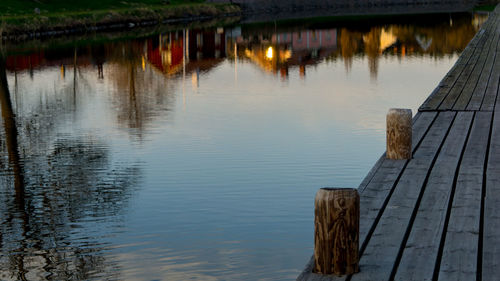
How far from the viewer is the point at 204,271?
36.9 feet

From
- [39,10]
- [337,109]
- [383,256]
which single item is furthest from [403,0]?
[383,256]

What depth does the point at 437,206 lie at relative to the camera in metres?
10.2

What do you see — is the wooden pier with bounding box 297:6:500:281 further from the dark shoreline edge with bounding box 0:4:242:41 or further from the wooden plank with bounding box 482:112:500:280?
the dark shoreline edge with bounding box 0:4:242:41

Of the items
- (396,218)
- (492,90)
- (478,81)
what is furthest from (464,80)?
(396,218)

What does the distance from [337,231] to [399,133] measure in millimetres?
5510

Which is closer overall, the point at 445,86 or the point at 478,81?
the point at 445,86

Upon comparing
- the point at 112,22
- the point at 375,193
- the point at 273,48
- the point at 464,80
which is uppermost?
the point at 375,193

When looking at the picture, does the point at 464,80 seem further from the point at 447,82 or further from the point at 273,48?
the point at 273,48

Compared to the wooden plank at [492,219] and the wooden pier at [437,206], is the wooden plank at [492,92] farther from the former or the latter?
the wooden plank at [492,219]

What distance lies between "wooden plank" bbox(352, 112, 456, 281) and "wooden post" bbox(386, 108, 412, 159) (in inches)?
8.6

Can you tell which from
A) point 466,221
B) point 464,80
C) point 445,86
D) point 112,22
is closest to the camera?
point 466,221

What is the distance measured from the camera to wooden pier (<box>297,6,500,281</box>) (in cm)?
806

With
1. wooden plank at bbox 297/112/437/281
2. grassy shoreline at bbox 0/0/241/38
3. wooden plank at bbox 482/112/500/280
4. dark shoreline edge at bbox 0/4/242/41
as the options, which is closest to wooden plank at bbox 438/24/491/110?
wooden plank at bbox 297/112/437/281

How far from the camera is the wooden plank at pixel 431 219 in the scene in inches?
315
